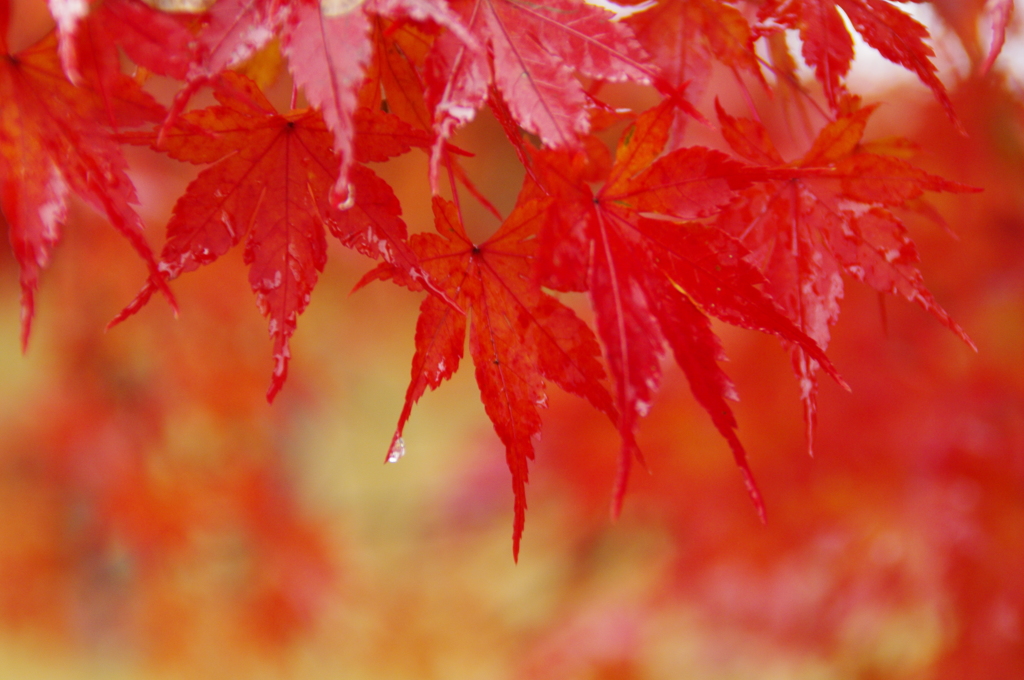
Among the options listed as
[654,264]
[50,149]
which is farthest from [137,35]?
[654,264]

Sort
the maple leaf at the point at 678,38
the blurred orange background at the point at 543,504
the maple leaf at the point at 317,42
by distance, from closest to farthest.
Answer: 1. the maple leaf at the point at 317,42
2. the maple leaf at the point at 678,38
3. the blurred orange background at the point at 543,504

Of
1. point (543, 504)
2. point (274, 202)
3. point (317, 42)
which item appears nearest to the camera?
point (317, 42)

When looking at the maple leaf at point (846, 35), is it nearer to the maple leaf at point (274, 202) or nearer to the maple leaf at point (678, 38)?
the maple leaf at point (678, 38)

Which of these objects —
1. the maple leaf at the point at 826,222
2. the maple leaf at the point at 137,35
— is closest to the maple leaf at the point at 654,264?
the maple leaf at the point at 826,222

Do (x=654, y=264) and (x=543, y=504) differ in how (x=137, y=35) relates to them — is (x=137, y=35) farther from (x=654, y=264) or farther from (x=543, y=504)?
(x=543, y=504)

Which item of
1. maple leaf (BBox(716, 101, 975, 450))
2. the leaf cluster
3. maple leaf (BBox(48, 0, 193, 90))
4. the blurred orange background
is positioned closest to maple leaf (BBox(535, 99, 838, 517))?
the leaf cluster
